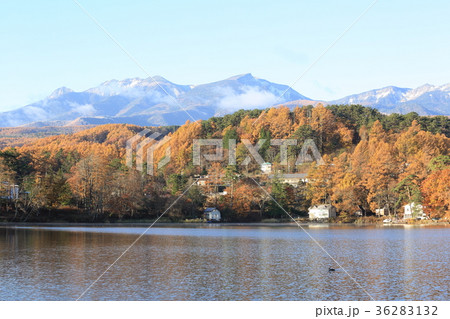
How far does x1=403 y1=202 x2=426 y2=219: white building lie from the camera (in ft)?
238

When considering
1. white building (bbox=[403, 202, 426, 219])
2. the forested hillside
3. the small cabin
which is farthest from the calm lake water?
the small cabin

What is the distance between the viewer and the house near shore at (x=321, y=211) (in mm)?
79419

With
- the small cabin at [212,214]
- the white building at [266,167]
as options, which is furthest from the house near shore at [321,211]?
the white building at [266,167]

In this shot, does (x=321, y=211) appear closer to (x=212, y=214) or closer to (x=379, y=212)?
(x=379, y=212)

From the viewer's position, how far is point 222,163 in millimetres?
97688

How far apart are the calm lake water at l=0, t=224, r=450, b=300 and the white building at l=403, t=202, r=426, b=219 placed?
124 ft

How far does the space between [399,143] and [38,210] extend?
218 ft

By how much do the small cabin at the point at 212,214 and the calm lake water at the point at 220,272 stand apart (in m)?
40.9

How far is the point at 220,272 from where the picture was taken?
23547 millimetres

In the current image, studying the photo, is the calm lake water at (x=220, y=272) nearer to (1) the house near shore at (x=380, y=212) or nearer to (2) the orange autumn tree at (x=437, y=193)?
(2) the orange autumn tree at (x=437, y=193)

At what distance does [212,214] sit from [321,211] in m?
16.7

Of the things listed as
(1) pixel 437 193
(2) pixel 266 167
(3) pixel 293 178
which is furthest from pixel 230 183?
(1) pixel 437 193

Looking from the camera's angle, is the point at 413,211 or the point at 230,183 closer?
the point at 413,211
